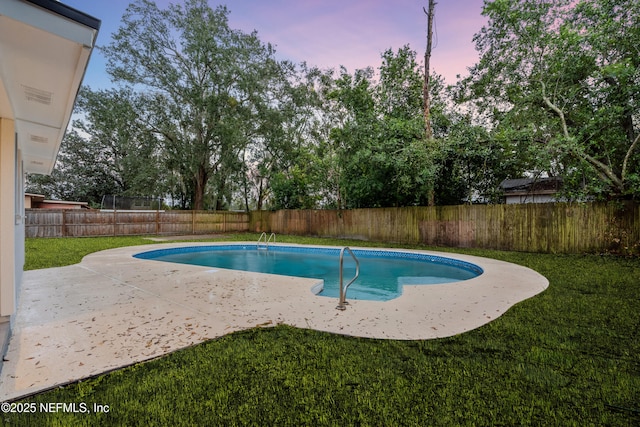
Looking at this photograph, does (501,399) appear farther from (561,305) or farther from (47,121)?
(47,121)

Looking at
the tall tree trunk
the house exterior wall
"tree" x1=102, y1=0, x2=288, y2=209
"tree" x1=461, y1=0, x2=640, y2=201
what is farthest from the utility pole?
the tall tree trunk

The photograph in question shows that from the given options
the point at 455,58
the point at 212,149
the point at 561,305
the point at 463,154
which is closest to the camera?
the point at 561,305

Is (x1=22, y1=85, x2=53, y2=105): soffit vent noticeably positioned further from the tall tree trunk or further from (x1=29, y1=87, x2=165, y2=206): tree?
the tall tree trunk

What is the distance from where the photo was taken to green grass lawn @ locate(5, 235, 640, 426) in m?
1.54

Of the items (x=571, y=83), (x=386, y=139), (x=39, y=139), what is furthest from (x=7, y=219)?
(x=571, y=83)

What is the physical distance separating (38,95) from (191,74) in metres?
15.7

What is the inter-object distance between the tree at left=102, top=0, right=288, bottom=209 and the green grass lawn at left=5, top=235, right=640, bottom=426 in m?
14.5

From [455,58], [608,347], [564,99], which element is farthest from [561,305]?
[455,58]

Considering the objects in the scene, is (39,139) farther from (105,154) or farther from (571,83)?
(105,154)

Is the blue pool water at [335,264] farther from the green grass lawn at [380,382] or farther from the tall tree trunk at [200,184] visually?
the tall tree trunk at [200,184]

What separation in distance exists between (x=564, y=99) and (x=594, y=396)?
A: 1005 centimetres

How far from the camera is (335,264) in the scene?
8.09 m

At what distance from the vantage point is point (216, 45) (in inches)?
592

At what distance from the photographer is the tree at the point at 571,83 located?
7.53 meters
